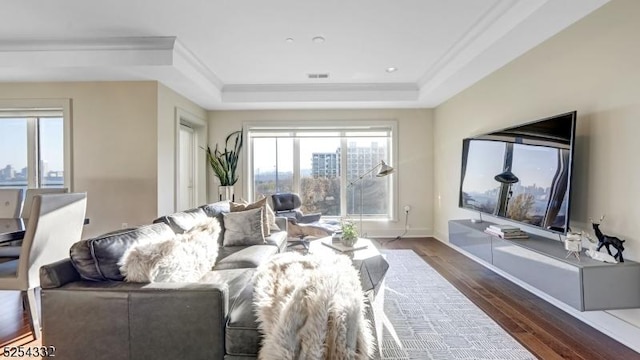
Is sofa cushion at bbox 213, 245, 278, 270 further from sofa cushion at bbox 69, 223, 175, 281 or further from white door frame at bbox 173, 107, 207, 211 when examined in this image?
white door frame at bbox 173, 107, 207, 211

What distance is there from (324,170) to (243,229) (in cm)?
281

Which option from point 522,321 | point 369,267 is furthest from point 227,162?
point 522,321

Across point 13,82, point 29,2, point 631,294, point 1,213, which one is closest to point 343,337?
point 631,294

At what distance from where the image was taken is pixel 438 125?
208 inches

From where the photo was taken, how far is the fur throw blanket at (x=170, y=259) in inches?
61.1

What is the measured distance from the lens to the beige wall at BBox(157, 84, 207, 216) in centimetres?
391

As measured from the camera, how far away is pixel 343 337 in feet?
4.26

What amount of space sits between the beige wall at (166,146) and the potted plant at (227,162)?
106 cm

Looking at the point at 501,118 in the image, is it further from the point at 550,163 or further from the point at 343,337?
the point at 343,337

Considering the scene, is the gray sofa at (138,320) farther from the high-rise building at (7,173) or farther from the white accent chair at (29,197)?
the high-rise building at (7,173)

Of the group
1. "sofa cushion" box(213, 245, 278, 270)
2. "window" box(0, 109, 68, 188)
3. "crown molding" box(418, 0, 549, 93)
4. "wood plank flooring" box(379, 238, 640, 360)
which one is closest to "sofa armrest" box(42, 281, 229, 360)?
"sofa cushion" box(213, 245, 278, 270)

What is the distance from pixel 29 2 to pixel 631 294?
16.7ft

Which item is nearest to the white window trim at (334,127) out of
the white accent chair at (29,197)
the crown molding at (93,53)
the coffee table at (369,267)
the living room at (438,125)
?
the living room at (438,125)

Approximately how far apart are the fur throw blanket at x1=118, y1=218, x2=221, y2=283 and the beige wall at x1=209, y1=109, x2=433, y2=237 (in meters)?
3.78
